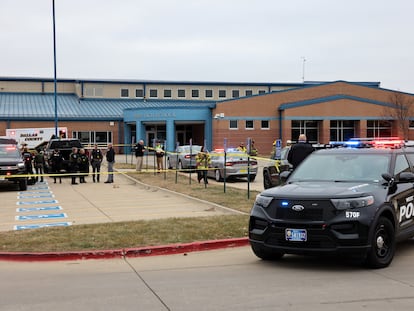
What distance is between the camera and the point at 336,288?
255 inches

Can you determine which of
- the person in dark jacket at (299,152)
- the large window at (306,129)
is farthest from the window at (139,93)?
the person in dark jacket at (299,152)

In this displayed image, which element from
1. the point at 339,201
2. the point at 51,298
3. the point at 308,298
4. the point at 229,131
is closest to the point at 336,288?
the point at 308,298

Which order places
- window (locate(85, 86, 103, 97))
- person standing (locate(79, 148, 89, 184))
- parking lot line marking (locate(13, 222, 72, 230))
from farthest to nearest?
window (locate(85, 86, 103, 97)) < person standing (locate(79, 148, 89, 184)) < parking lot line marking (locate(13, 222, 72, 230))

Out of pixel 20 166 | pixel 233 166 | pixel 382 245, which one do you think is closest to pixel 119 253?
pixel 382 245

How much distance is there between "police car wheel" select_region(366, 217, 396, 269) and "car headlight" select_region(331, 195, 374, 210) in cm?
34

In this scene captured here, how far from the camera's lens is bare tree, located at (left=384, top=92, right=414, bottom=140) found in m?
50.7

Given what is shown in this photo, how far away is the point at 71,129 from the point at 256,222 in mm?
47246

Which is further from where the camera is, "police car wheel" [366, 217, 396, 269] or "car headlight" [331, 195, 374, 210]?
"police car wheel" [366, 217, 396, 269]

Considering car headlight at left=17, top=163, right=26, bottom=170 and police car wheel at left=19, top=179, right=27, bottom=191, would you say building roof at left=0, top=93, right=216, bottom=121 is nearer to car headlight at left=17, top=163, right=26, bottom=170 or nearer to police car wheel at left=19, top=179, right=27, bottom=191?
car headlight at left=17, top=163, right=26, bottom=170

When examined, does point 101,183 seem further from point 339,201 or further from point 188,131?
point 188,131

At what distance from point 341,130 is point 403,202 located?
146ft

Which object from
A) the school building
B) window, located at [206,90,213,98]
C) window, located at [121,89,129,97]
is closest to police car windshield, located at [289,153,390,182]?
the school building

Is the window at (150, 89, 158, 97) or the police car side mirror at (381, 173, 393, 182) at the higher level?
the window at (150, 89, 158, 97)

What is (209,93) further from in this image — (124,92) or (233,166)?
(233,166)
